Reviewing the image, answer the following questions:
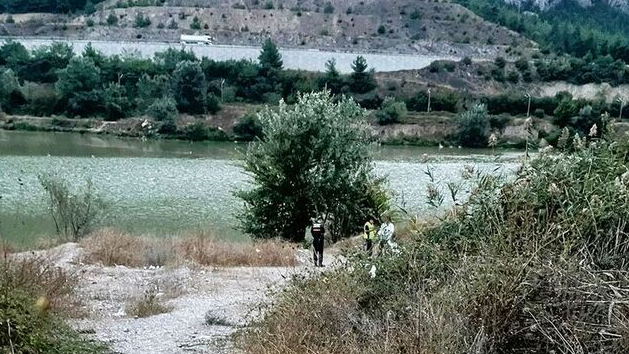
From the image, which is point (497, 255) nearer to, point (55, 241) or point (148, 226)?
point (55, 241)

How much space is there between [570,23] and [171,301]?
6107 inches

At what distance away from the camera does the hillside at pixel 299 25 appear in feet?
355

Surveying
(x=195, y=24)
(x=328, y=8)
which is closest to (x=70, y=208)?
(x=195, y=24)

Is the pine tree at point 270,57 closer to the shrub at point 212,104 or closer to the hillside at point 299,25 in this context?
the shrub at point 212,104

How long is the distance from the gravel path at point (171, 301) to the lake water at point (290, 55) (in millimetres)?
74775

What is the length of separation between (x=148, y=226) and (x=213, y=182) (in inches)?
464

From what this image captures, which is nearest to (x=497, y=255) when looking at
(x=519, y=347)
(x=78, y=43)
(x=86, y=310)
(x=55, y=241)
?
(x=519, y=347)

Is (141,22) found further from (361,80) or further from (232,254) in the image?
(232,254)

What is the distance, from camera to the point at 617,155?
758 cm

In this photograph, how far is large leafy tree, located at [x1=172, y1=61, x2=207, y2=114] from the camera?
230 feet

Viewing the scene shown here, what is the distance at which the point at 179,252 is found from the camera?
16.8 meters

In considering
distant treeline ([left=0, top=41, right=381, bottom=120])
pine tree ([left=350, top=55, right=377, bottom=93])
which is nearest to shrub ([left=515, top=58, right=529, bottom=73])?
distant treeline ([left=0, top=41, right=381, bottom=120])

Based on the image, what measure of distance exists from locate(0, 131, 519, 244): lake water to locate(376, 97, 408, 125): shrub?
894 centimetres

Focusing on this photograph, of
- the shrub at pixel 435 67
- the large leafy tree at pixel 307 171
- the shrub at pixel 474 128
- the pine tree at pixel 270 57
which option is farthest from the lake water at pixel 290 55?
the large leafy tree at pixel 307 171
